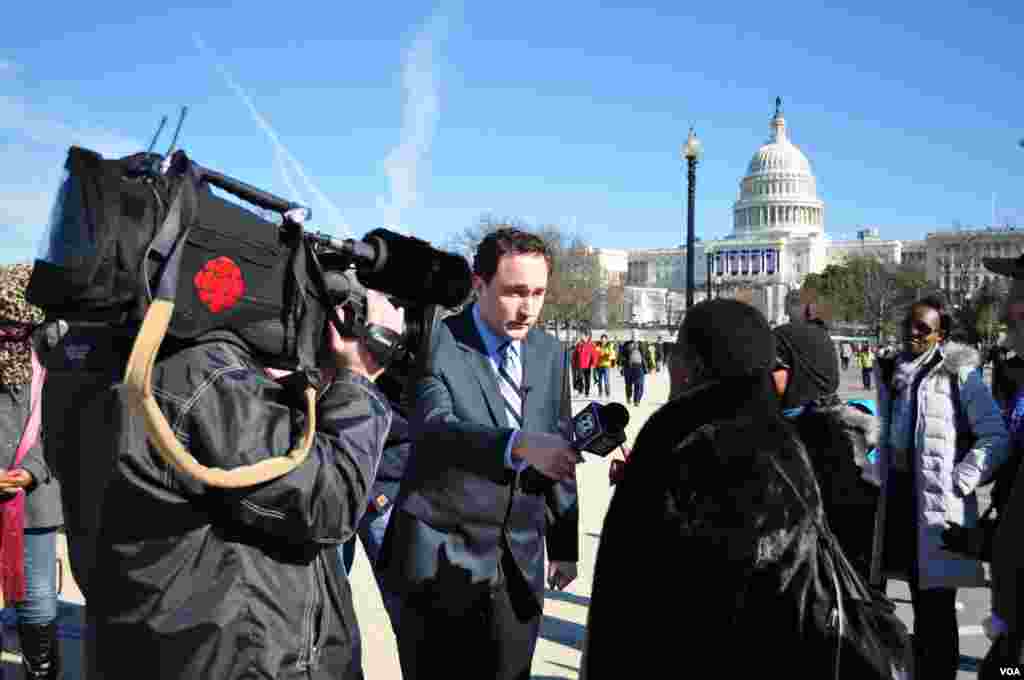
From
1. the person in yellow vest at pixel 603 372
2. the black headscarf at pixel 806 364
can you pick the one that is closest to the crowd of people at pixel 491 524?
the black headscarf at pixel 806 364

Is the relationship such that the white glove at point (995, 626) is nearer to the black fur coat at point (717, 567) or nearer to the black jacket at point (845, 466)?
the black fur coat at point (717, 567)

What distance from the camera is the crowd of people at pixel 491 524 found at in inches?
69.4

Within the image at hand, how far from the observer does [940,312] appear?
469 centimetres

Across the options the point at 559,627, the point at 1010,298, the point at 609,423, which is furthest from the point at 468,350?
the point at 559,627

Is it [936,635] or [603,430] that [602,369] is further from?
[603,430]

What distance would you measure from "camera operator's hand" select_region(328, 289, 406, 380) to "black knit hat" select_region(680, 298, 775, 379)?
0.82 metres

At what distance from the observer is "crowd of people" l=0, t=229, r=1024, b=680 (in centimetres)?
176

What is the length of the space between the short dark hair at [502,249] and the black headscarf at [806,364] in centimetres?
161

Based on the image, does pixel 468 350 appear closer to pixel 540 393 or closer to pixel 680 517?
pixel 540 393

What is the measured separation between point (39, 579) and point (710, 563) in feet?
11.1

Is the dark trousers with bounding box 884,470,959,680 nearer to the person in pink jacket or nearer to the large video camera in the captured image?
the large video camera

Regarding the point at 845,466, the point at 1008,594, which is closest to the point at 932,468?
the point at 845,466

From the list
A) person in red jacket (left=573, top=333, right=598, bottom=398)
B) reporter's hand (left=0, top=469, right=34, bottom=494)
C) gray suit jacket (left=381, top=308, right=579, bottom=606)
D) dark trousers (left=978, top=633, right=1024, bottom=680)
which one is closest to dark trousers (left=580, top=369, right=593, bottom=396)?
person in red jacket (left=573, top=333, right=598, bottom=398)

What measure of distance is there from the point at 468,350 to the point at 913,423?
8.39 feet
